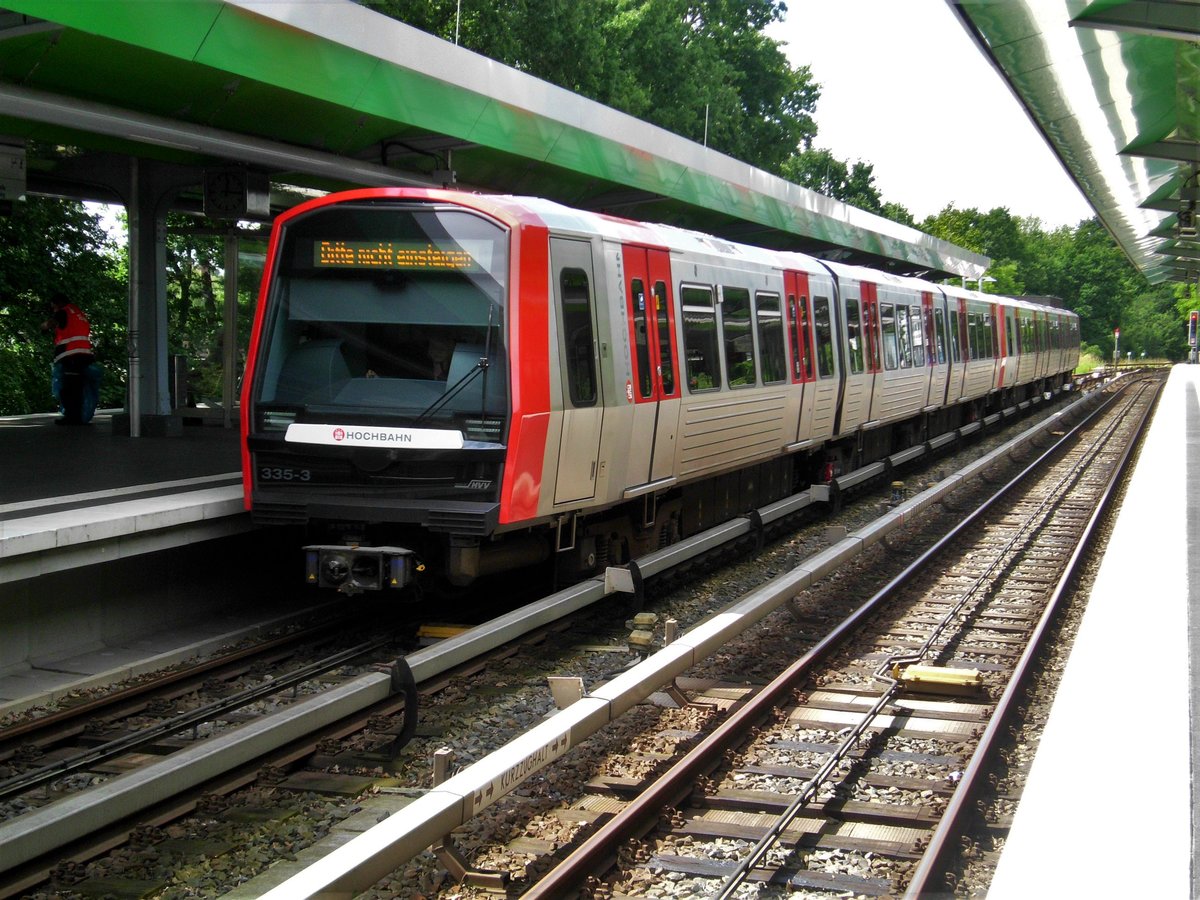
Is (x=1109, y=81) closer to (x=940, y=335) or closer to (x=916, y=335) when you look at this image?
(x=916, y=335)

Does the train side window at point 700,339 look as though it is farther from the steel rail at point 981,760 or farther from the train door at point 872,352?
the train door at point 872,352

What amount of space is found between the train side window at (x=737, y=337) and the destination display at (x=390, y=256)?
4070 millimetres

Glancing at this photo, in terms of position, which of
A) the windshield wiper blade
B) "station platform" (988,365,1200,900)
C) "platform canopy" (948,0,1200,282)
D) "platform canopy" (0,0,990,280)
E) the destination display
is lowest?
"station platform" (988,365,1200,900)

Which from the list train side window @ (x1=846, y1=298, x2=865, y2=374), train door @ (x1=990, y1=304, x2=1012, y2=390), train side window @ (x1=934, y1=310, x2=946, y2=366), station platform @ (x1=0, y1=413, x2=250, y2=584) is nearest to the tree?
train door @ (x1=990, y1=304, x2=1012, y2=390)

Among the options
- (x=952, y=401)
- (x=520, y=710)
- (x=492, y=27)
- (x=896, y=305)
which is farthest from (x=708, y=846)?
(x=492, y=27)

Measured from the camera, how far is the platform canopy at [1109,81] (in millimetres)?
10281

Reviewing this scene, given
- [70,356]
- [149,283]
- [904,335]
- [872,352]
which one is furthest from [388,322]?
[904,335]

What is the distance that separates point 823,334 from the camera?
50.8ft

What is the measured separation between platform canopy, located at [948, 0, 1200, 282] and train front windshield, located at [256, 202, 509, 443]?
13.6 ft

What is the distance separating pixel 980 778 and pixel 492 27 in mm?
34094

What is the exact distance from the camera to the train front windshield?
27.6 ft

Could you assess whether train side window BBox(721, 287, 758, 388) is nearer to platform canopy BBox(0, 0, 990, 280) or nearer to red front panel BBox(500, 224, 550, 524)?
platform canopy BBox(0, 0, 990, 280)

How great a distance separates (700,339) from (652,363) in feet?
4.12

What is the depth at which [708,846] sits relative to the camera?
5.52 m
